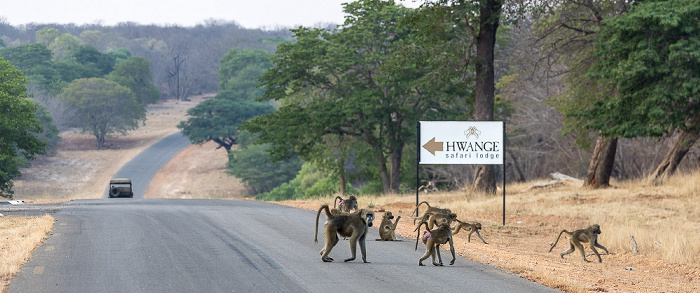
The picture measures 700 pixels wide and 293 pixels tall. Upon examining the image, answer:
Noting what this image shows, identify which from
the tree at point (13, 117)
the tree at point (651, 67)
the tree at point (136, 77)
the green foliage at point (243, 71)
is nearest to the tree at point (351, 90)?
the tree at point (13, 117)

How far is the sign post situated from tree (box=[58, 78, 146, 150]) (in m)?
90.3

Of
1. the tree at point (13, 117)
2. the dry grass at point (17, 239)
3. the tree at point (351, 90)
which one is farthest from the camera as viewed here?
the tree at point (351, 90)

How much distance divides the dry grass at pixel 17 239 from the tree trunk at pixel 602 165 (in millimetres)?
20888

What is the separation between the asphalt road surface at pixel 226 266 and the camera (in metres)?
11.0

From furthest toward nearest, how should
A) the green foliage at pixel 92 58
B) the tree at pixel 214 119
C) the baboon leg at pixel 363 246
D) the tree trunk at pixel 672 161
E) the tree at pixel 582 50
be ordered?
the green foliage at pixel 92 58 → the tree at pixel 214 119 → the tree trunk at pixel 672 161 → the tree at pixel 582 50 → the baboon leg at pixel 363 246

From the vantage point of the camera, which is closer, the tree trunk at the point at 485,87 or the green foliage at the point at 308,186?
the tree trunk at the point at 485,87

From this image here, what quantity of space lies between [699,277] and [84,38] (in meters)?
197

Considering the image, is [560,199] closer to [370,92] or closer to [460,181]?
[370,92]

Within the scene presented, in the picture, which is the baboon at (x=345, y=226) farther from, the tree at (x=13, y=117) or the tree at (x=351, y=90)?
the tree at (x=351, y=90)

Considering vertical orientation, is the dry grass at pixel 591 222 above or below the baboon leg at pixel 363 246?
below

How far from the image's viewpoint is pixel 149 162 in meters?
104

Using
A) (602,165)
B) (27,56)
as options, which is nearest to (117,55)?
(27,56)

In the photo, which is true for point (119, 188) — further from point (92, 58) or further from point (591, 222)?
point (92, 58)

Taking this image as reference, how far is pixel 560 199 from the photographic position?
94.7 feet
